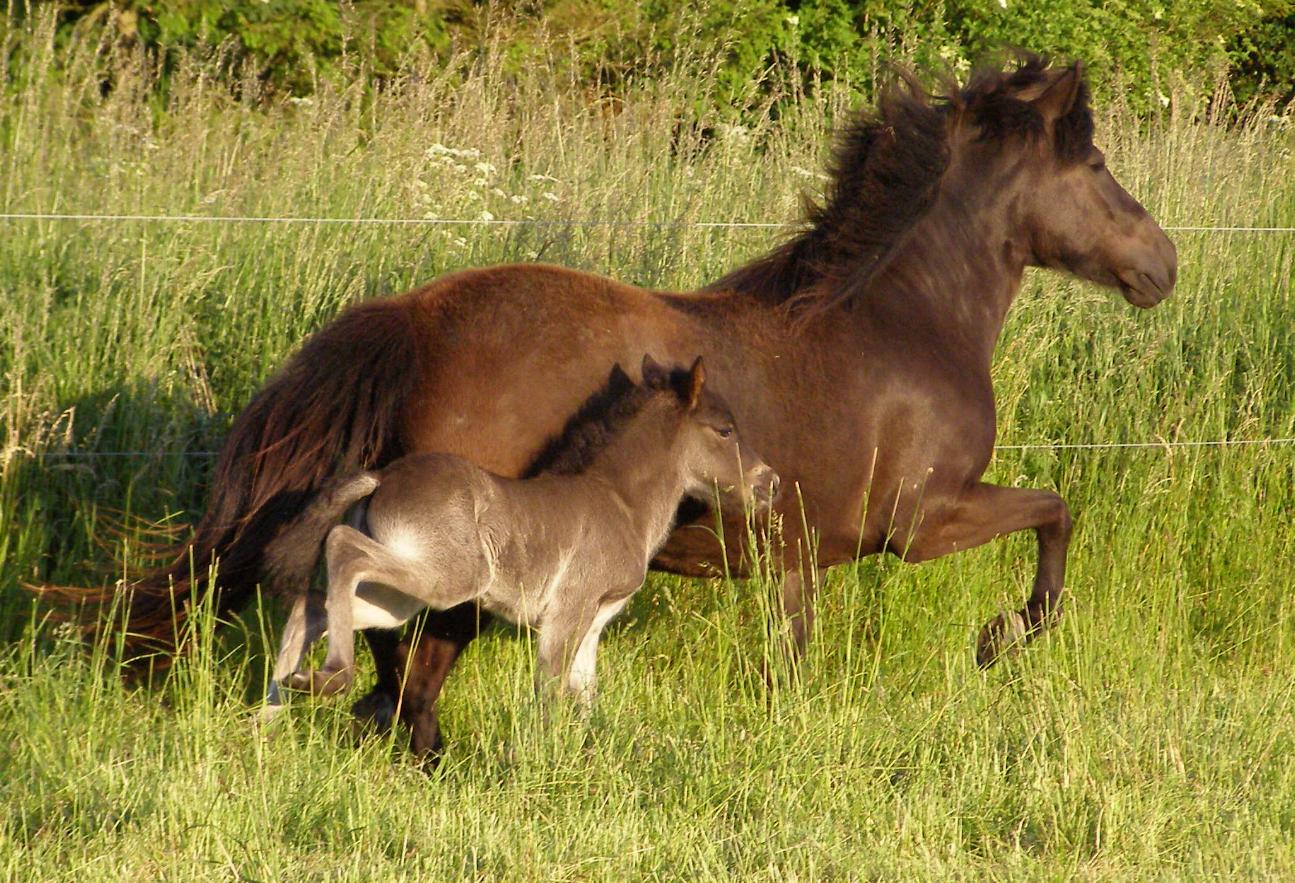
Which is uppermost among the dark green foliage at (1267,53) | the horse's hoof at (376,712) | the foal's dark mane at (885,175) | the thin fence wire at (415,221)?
the dark green foliage at (1267,53)

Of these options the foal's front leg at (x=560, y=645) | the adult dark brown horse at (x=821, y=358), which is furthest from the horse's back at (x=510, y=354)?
the foal's front leg at (x=560, y=645)

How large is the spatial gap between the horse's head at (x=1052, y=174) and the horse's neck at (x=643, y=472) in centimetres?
169

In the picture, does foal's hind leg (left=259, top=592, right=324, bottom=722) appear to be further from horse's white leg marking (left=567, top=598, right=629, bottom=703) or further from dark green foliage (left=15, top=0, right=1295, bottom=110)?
dark green foliage (left=15, top=0, right=1295, bottom=110)

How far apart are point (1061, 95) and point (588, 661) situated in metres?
2.65

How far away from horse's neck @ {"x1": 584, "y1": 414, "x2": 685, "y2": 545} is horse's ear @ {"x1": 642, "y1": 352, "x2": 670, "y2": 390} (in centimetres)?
11

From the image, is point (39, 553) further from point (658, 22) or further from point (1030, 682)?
point (658, 22)

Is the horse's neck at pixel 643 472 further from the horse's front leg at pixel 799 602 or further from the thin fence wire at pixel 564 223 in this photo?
the thin fence wire at pixel 564 223

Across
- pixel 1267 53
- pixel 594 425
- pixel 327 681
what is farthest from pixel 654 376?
pixel 1267 53

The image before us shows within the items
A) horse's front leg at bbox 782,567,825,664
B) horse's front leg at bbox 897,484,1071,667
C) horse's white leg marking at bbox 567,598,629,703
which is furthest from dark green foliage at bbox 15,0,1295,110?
horse's white leg marking at bbox 567,598,629,703

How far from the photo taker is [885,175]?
18.3 ft

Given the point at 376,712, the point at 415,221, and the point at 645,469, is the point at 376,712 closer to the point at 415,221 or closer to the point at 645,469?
the point at 645,469

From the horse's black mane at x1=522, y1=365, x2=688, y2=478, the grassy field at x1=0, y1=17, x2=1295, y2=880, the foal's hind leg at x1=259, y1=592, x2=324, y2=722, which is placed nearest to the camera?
the grassy field at x1=0, y1=17, x2=1295, y2=880

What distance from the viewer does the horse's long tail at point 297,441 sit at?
4586 mm

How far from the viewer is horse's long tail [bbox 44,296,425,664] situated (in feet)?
15.0
